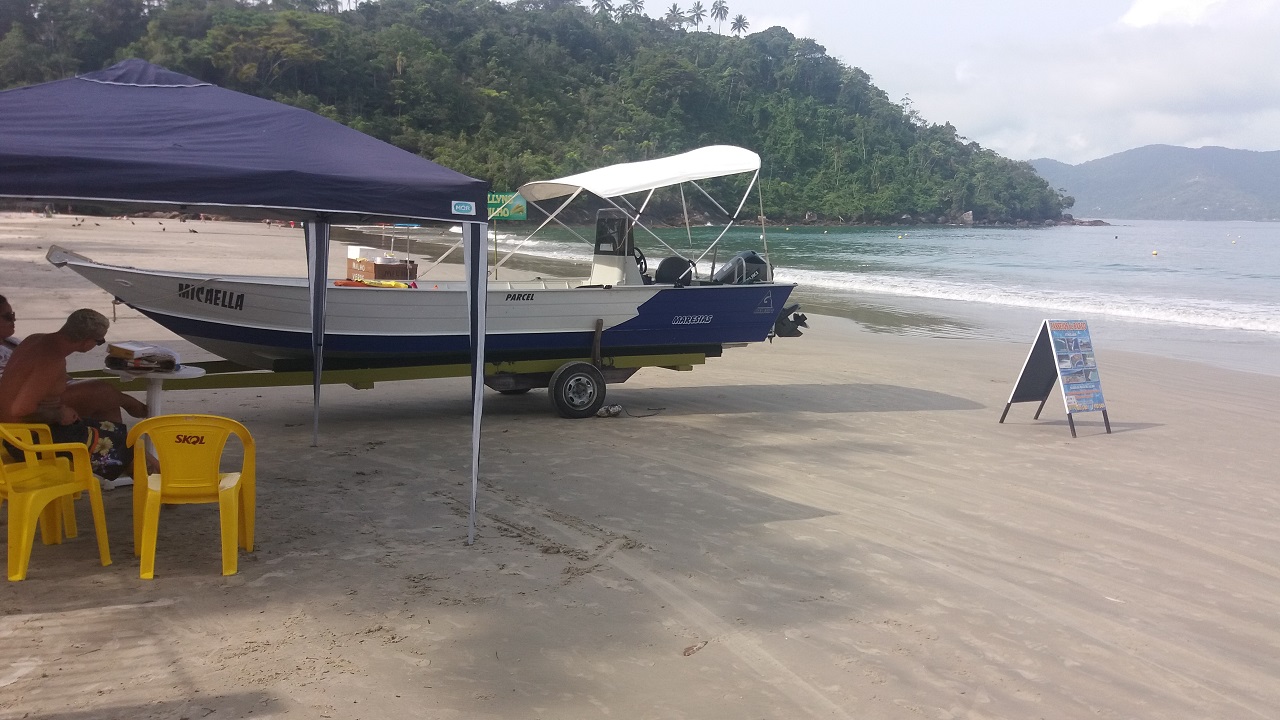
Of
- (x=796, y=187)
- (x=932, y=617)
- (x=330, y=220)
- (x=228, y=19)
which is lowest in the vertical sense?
(x=932, y=617)

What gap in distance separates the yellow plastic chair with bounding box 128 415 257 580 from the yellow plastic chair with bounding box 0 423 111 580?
22cm

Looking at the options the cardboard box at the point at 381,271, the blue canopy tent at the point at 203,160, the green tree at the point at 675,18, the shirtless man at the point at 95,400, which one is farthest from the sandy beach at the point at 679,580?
the green tree at the point at 675,18

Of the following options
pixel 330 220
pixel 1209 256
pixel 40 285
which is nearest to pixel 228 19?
pixel 40 285

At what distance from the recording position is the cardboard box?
8.91 m

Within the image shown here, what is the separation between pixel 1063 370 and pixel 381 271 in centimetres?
683

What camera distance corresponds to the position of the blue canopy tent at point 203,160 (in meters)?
3.99

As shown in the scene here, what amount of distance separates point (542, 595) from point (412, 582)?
676 mm

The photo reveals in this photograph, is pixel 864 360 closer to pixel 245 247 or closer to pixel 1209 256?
pixel 245 247

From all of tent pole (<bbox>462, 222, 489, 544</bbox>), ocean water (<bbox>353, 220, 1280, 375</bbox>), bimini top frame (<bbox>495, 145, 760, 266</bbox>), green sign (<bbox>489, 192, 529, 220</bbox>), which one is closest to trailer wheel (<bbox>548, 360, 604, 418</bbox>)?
bimini top frame (<bbox>495, 145, 760, 266</bbox>)

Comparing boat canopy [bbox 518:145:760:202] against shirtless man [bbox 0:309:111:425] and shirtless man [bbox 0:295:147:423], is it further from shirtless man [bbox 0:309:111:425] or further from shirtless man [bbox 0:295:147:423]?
shirtless man [bbox 0:309:111:425]

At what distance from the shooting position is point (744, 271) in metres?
9.55

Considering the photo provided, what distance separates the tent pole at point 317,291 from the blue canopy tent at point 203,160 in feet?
6.13

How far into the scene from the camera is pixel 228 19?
7594cm

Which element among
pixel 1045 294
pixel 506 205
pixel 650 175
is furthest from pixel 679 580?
pixel 1045 294
